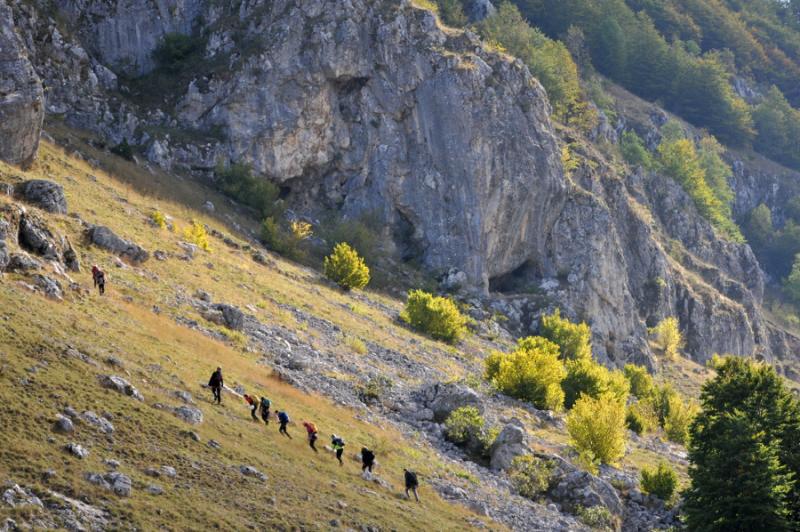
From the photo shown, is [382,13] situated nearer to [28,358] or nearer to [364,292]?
[364,292]

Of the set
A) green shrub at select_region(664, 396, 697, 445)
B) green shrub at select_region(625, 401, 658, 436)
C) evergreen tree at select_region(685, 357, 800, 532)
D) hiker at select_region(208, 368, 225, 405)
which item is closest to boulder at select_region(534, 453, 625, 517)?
evergreen tree at select_region(685, 357, 800, 532)

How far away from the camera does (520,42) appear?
95.8m

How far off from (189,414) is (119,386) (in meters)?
1.91

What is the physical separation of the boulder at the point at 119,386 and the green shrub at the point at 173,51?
49.7 metres

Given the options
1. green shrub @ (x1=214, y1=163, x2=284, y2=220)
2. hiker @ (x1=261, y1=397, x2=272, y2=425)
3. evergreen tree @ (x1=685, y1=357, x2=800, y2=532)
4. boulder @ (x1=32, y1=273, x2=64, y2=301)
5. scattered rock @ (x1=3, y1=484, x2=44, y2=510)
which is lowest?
scattered rock @ (x1=3, y1=484, x2=44, y2=510)

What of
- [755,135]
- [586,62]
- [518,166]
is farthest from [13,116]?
[755,135]

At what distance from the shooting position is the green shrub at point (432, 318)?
58.2 metres

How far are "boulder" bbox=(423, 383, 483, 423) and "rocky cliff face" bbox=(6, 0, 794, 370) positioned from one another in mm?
30565

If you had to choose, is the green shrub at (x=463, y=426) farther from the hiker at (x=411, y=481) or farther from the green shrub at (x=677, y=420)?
the green shrub at (x=677, y=420)

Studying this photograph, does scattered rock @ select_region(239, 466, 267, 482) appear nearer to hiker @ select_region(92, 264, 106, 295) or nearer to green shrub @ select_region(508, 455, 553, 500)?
hiker @ select_region(92, 264, 106, 295)

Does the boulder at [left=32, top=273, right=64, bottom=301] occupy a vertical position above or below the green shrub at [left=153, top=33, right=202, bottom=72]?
below

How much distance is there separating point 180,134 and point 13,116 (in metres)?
19.5

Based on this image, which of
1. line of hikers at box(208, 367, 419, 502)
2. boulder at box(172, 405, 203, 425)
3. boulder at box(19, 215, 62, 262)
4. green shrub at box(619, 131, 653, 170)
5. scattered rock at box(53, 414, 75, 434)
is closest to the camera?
scattered rock at box(53, 414, 75, 434)

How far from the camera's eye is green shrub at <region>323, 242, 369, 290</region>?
201 ft
